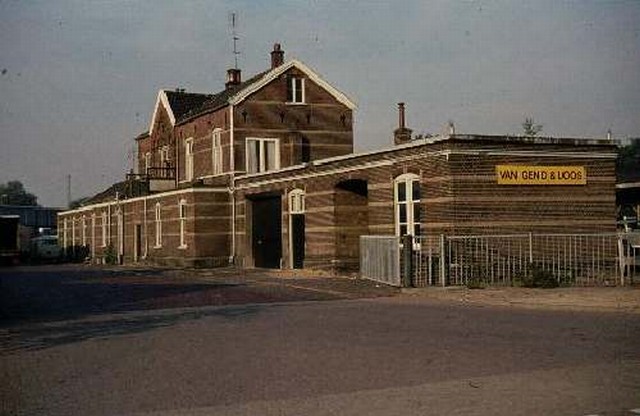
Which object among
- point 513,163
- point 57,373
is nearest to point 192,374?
point 57,373

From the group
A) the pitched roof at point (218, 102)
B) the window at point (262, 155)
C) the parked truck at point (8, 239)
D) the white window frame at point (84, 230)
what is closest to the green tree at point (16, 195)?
the white window frame at point (84, 230)

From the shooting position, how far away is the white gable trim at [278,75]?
39.2 metres

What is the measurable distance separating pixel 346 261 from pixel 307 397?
73.6 ft

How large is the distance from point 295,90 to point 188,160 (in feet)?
28.2

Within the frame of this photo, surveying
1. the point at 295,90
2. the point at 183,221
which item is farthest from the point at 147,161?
the point at 295,90

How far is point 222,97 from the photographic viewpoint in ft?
140

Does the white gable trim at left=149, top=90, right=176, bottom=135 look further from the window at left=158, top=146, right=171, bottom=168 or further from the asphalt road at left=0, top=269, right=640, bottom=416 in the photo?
the asphalt road at left=0, top=269, right=640, bottom=416

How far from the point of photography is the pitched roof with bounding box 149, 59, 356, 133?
130ft

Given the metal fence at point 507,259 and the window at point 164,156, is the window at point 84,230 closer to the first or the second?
the window at point 164,156

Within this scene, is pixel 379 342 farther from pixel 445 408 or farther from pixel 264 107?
pixel 264 107

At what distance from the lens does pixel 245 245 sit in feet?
123

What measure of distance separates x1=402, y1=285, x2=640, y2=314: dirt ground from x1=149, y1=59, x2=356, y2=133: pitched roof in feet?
68.7

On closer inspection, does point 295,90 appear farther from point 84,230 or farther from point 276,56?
point 84,230

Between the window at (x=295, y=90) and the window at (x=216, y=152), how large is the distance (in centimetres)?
430
